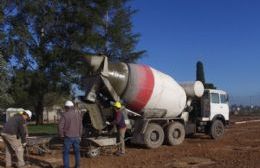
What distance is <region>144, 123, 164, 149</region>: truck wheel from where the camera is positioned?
2081 cm

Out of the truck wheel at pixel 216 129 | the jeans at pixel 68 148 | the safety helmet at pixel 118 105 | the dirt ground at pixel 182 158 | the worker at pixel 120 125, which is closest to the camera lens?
the jeans at pixel 68 148

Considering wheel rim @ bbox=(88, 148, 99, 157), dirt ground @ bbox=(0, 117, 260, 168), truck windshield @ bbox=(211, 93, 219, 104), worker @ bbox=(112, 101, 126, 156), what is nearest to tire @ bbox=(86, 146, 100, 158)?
wheel rim @ bbox=(88, 148, 99, 157)

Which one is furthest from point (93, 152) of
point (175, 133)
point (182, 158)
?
point (175, 133)

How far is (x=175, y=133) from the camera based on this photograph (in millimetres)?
22328

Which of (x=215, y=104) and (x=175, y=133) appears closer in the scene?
(x=175, y=133)

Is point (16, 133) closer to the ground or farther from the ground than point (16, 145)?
farther from the ground

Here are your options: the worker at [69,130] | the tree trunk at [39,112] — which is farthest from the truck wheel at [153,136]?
the tree trunk at [39,112]

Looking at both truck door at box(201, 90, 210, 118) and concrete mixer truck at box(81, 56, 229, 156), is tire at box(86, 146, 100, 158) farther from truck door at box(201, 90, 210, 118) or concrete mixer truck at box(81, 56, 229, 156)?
truck door at box(201, 90, 210, 118)

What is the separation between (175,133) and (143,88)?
2.92 meters

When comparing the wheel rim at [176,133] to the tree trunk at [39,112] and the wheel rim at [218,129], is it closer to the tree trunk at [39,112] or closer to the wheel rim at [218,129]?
the wheel rim at [218,129]

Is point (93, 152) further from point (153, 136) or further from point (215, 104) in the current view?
point (215, 104)

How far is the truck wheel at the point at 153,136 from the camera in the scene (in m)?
20.8

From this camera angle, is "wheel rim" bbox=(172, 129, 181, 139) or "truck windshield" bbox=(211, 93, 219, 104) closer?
"wheel rim" bbox=(172, 129, 181, 139)

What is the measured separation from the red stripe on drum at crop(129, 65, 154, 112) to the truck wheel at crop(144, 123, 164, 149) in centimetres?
89
